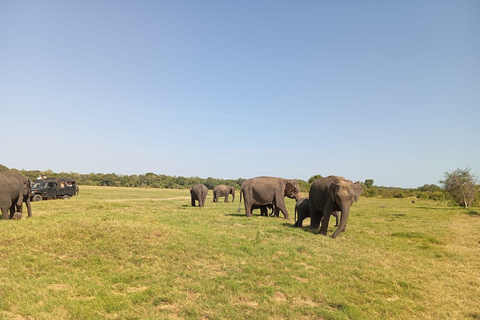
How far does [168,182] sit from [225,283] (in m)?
103

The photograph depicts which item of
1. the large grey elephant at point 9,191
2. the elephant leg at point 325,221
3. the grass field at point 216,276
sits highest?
the large grey elephant at point 9,191

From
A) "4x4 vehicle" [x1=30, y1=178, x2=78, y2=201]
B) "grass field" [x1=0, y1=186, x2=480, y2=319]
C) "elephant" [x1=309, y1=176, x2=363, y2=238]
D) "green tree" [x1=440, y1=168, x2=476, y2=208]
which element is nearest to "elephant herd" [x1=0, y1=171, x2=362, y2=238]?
"elephant" [x1=309, y1=176, x2=363, y2=238]

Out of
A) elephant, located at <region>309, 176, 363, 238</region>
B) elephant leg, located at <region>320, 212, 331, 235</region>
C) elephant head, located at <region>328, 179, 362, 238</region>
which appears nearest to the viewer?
elephant head, located at <region>328, 179, 362, 238</region>

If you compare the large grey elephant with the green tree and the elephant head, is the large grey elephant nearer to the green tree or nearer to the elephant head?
the elephant head

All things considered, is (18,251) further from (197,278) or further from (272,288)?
(272,288)

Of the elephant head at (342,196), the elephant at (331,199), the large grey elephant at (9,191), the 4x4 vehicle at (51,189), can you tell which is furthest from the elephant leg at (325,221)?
the 4x4 vehicle at (51,189)

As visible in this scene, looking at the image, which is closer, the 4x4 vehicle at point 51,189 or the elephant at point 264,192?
the elephant at point 264,192

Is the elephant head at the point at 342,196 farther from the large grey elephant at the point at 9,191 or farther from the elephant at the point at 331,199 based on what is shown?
the large grey elephant at the point at 9,191

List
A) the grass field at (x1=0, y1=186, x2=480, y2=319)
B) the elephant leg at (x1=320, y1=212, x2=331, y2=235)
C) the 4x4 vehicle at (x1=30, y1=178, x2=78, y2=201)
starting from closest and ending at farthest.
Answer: the grass field at (x1=0, y1=186, x2=480, y2=319) → the elephant leg at (x1=320, y1=212, x2=331, y2=235) → the 4x4 vehicle at (x1=30, y1=178, x2=78, y2=201)

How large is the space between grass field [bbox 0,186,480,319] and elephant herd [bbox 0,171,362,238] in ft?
6.21

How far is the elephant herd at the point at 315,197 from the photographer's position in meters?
14.9

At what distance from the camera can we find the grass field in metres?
7.11

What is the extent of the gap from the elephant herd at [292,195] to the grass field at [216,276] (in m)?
1.89

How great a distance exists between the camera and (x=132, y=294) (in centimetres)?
771
